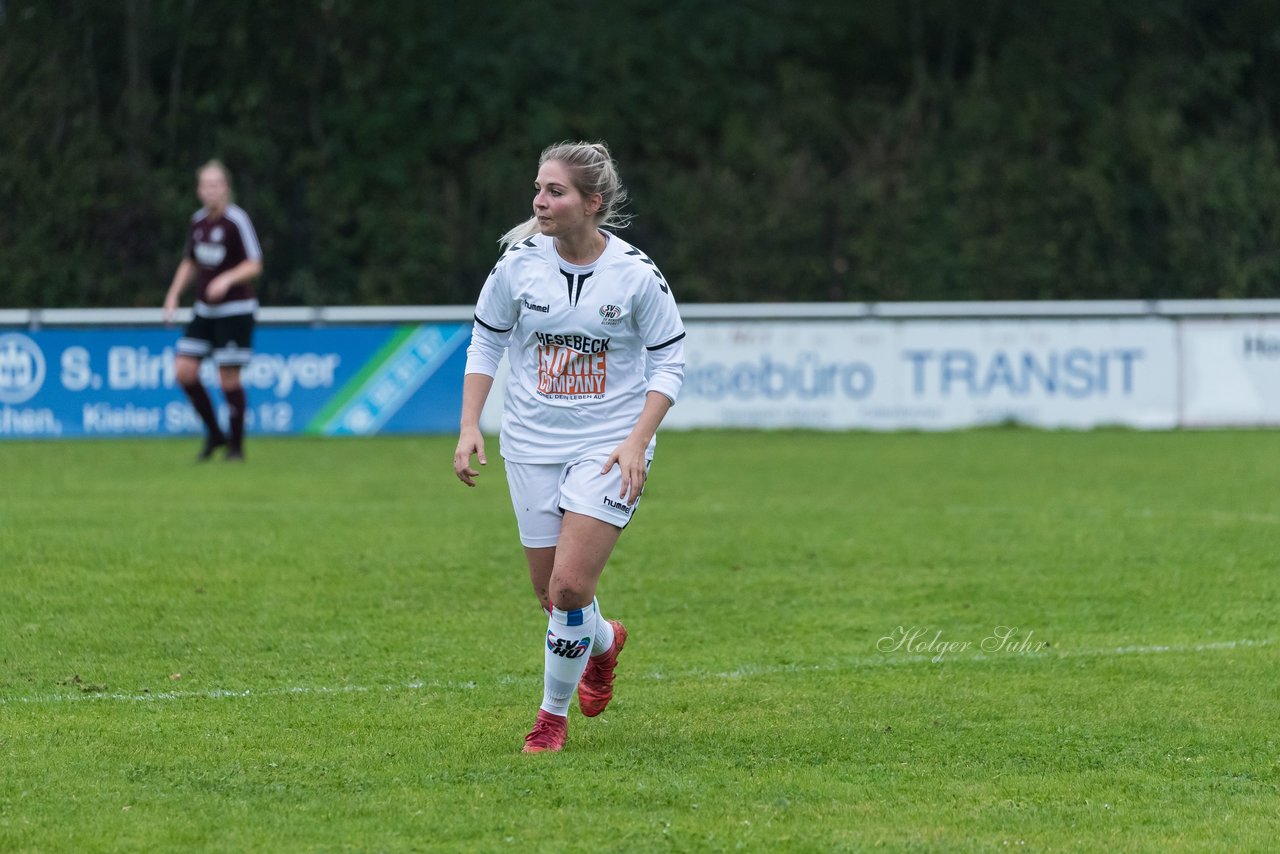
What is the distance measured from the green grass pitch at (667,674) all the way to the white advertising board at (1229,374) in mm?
6437

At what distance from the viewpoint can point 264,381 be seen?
19.3 metres

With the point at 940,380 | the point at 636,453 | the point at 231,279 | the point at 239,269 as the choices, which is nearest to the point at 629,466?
the point at 636,453

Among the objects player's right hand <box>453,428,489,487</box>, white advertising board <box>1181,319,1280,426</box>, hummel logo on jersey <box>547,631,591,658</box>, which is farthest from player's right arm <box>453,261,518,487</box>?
white advertising board <box>1181,319,1280,426</box>

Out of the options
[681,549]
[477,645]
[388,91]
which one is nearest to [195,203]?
[388,91]

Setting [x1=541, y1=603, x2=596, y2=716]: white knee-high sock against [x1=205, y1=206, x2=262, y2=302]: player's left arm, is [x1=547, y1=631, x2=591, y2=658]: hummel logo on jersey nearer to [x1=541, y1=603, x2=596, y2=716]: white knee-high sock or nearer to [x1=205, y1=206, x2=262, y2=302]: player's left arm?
[x1=541, y1=603, x2=596, y2=716]: white knee-high sock

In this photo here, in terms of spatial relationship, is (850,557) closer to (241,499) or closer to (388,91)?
(241,499)

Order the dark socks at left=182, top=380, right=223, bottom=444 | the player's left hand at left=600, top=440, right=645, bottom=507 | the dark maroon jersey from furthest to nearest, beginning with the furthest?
the dark socks at left=182, top=380, right=223, bottom=444 < the dark maroon jersey < the player's left hand at left=600, top=440, right=645, bottom=507

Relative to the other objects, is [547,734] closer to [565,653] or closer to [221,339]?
[565,653]

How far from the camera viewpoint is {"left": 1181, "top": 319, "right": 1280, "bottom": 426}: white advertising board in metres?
19.6

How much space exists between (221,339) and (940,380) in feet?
25.7

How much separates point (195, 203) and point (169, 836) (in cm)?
2628

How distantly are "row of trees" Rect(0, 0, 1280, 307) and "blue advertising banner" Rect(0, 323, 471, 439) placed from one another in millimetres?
10152

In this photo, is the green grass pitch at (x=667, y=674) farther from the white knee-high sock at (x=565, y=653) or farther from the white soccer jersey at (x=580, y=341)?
the white soccer jersey at (x=580, y=341)

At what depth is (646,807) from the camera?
510cm
